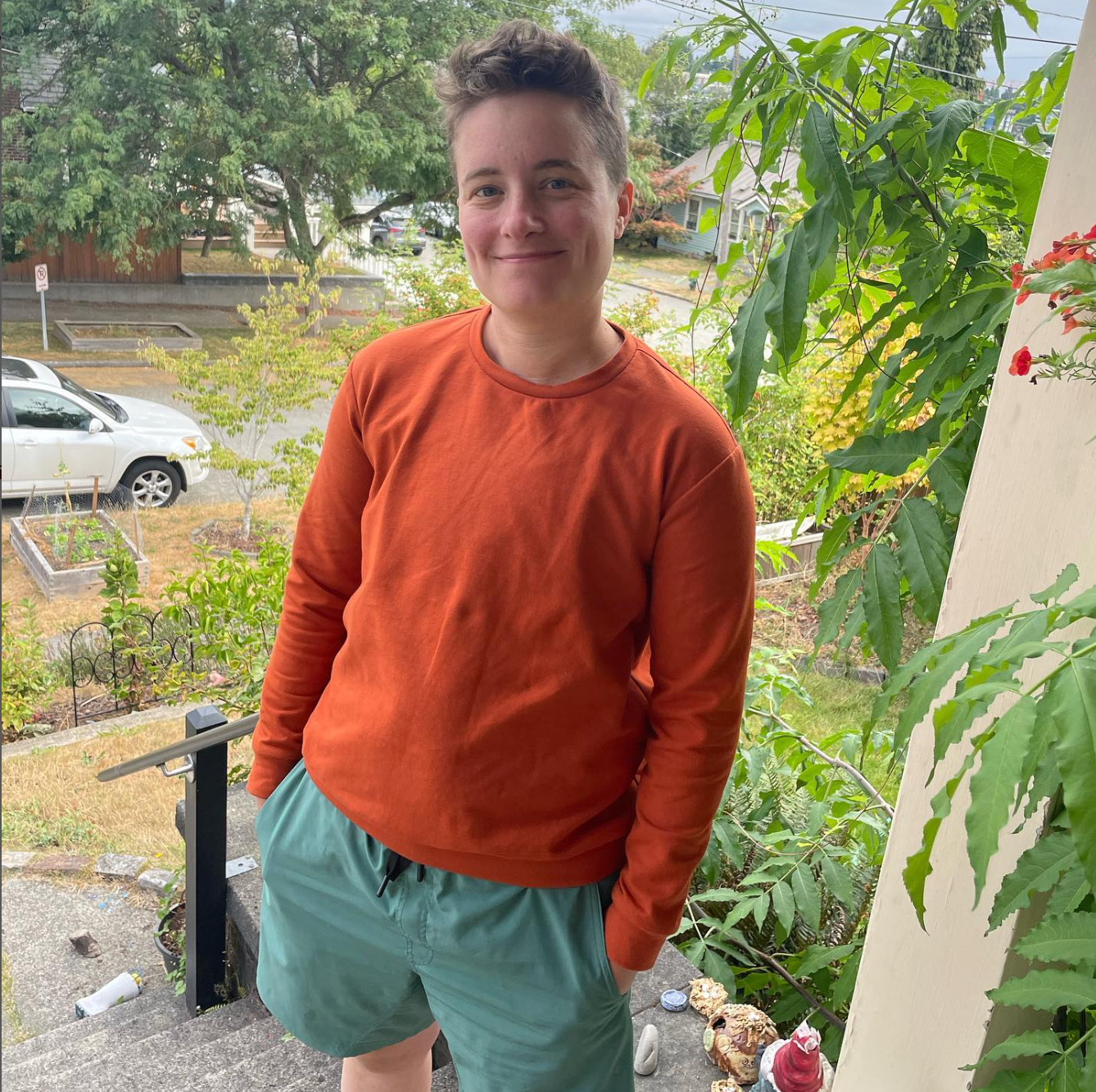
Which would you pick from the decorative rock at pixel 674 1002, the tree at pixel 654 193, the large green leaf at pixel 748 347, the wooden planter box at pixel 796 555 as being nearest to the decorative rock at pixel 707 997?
the decorative rock at pixel 674 1002

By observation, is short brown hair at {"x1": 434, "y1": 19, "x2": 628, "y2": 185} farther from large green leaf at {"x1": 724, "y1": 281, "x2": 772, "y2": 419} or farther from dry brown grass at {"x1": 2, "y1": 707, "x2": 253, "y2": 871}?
dry brown grass at {"x1": 2, "y1": 707, "x2": 253, "y2": 871}

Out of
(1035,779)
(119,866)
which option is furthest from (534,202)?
(119,866)

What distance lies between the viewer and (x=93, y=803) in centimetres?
285

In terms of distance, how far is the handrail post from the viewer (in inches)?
59.6

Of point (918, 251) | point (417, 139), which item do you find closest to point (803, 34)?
point (918, 251)

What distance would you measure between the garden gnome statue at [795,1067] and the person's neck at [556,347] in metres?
0.81

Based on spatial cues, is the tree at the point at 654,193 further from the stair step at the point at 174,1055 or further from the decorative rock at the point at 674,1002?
the stair step at the point at 174,1055

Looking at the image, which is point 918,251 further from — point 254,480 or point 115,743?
point 254,480

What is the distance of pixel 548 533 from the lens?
84 centimetres

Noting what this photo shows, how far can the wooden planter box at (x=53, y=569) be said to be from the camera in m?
3.17

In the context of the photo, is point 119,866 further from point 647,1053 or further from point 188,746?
point 647,1053

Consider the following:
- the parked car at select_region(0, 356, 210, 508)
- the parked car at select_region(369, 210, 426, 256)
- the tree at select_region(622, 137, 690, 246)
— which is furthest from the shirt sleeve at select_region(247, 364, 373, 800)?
the parked car at select_region(369, 210, 426, 256)

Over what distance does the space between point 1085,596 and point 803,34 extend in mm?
588

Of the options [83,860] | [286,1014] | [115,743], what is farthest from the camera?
[115,743]
